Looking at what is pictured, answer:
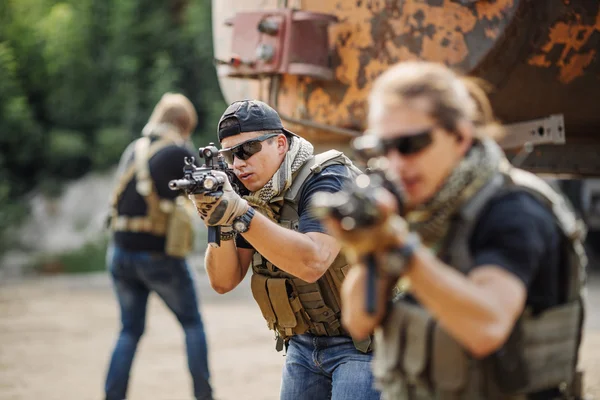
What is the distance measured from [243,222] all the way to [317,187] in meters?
0.29

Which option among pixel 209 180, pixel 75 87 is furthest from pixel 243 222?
pixel 75 87

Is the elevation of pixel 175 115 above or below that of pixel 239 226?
below

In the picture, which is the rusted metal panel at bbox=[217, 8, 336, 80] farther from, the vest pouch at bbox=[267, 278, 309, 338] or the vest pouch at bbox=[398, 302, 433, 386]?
the vest pouch at bbox=[398, 302, 433, 386]

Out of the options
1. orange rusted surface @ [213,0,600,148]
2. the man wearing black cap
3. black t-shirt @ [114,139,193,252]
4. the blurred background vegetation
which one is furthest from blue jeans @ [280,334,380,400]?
the blurred background vegetation

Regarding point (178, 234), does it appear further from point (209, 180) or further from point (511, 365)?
point (511, 365)

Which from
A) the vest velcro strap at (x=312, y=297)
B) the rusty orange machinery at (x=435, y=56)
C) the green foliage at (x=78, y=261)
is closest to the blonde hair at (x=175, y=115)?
the rusty orange machinery at (x=435, y=56)

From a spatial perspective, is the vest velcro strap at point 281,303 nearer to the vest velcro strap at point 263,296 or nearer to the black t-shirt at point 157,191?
the vest velcro strap at point 263,296

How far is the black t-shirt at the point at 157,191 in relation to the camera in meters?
5.23

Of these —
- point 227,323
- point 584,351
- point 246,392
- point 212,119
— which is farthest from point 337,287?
point 212,119

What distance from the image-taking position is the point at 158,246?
523 cm

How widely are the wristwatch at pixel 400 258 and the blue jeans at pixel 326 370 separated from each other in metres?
1.34

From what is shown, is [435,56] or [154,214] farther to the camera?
[154,214]

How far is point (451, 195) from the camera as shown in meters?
1.84

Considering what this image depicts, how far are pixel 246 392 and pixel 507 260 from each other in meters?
4.29
